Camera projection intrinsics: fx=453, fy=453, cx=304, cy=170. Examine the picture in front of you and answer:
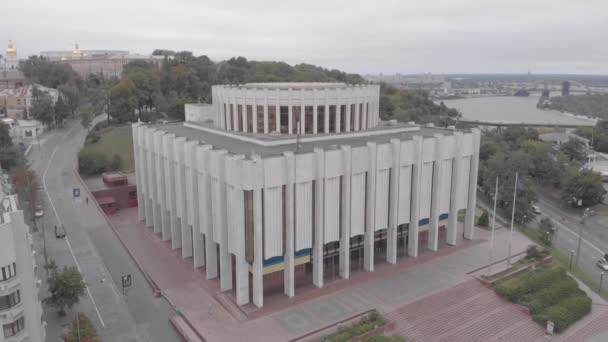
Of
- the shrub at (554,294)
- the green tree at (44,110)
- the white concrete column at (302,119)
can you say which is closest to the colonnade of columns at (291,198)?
the white concrete column at (302,119)

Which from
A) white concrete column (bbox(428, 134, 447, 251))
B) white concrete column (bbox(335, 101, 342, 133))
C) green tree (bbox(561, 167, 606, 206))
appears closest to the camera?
white concrete column (bbox(428, 134, 447, 251))

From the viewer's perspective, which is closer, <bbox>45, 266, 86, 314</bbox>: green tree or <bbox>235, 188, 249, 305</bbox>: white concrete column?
<bbox>45, 266, 86, 314</bbox>: green tree

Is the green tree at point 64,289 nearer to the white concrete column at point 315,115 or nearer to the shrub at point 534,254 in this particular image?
the white concrete column at point 315,115

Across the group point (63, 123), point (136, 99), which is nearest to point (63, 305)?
point (136, 99)

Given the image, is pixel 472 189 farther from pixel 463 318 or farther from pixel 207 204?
pixel 207 204

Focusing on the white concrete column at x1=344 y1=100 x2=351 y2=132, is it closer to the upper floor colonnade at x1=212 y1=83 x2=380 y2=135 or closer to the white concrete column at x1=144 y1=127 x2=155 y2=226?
the upper floor colonnade at x1=212 y1=83 x2=380 y2=135

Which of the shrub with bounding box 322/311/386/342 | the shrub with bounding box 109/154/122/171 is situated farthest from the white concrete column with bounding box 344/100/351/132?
the shrub with bounding box 109/154/122/171
